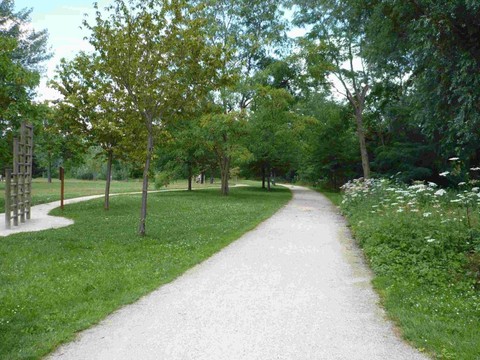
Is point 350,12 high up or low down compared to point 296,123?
up

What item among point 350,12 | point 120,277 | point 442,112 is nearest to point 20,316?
point 120,277

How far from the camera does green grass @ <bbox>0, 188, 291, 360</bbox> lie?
15.3 ft

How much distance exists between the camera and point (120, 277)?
669 cm

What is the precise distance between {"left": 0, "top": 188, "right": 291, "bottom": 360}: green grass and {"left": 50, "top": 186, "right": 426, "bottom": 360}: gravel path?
314mm

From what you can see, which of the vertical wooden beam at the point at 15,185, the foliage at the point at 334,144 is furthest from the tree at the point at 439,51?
the foliage at the point at 334,144

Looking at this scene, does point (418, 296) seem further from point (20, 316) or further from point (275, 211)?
point (275, 211)

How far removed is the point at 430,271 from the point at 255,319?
317cm

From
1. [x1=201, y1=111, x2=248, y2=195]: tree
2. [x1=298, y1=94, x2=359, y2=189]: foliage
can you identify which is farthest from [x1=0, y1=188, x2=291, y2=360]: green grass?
[x1=298, y1=94, x2=359, y2=189]: foliage

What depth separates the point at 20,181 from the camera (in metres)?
13.7

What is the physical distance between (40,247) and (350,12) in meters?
13.7

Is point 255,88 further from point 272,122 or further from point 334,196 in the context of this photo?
point 334,196

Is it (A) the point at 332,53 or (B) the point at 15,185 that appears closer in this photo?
(B) the point at 15,185

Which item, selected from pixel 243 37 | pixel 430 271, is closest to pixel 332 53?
pixel 243 37

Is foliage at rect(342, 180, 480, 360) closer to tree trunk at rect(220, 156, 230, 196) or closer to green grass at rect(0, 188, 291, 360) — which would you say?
green grass at rect(0, 188, 291, 360)
